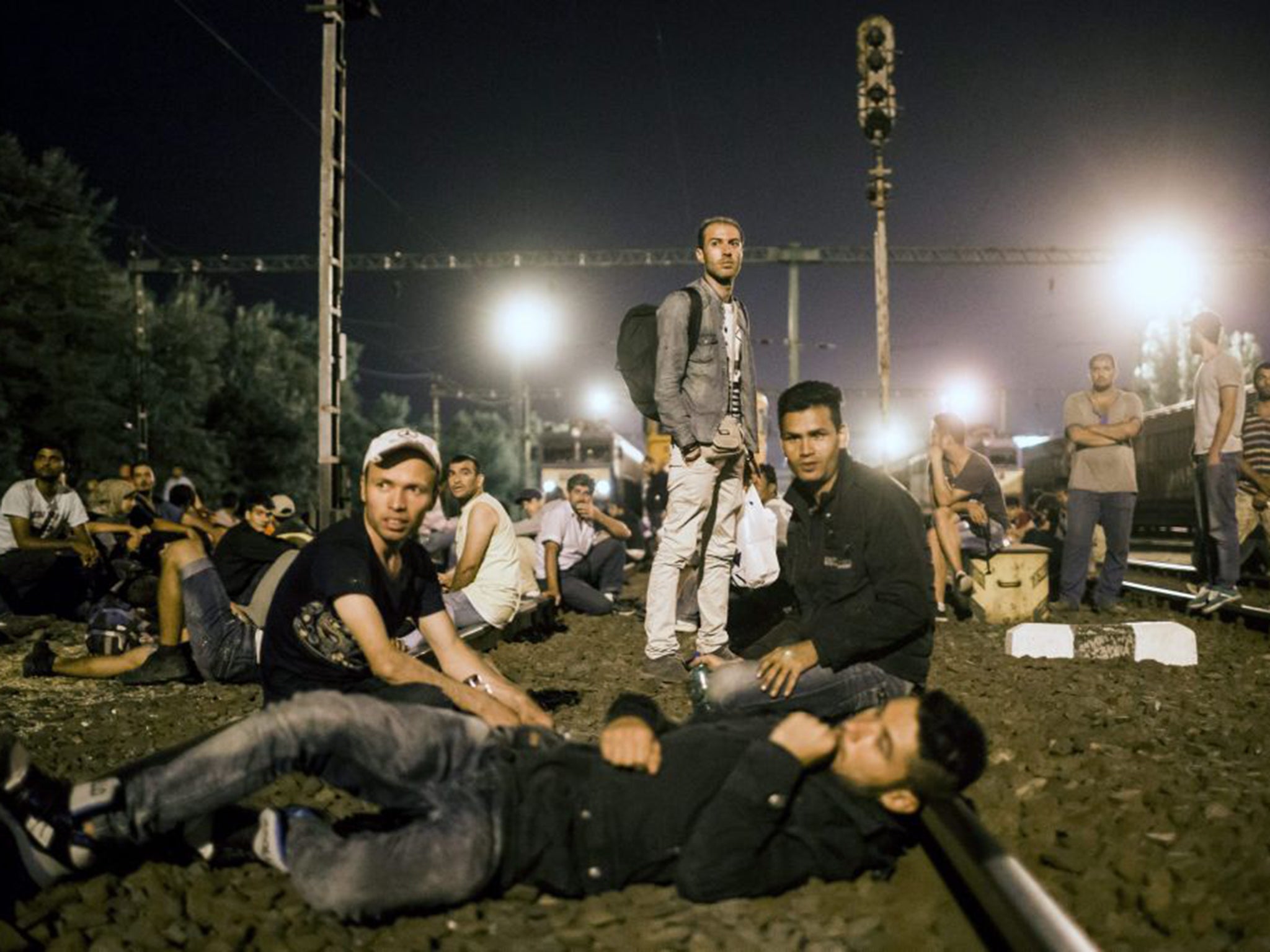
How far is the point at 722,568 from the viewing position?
6.58 m

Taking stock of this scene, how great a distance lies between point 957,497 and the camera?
9.75 m

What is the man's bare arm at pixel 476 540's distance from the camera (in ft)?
24.4

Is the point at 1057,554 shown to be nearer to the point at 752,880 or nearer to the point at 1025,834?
the point at 1025,834

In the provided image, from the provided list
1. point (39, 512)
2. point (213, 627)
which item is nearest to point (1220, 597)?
point (213, 627)

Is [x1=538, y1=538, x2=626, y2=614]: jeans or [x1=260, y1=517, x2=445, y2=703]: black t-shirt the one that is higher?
[x1=260, y1=517, x2=445, y2=703]: black t-shirt

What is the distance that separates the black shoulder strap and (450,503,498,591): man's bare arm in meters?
2.20

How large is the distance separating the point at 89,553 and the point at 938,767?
9930 mm

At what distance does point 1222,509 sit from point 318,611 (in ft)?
26.1

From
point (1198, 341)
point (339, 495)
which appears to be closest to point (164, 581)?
point (339, 495)

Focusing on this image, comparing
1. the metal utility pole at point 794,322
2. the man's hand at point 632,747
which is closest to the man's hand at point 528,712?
the man's hand at point 632,747

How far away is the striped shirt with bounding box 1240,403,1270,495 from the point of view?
31.8 feet

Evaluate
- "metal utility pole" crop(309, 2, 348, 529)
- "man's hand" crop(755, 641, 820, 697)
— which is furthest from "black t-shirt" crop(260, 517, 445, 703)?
"metal utility pole" crop(309, 2, 348, 529)

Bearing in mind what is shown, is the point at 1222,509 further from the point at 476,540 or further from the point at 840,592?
the point at 476,540

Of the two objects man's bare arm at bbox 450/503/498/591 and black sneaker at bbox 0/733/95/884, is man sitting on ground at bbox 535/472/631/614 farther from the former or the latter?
black sneaker at bbox 0/733/95/884
